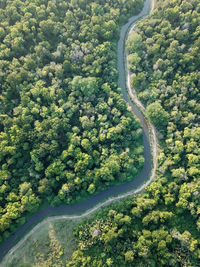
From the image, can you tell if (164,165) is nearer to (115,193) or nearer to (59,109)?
(115,193)

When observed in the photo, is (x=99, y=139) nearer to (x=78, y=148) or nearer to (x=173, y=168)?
(x=78, y=148)

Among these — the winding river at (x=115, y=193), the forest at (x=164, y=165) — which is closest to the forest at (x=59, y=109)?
the winding river at (x=115, y=193)

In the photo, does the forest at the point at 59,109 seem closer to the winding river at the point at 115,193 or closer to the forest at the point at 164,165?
the winding river at the point at 115,193

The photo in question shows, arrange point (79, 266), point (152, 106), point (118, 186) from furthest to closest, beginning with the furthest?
1. point (152, 106)
2. point (118, 186)
3. point (79, 266)

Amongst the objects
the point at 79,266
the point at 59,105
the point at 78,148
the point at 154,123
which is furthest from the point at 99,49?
the point at 79,266

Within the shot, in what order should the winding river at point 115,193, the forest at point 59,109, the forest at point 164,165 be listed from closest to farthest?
the forest at point 164,165
the winding river at point 115,193
the forest at point 59,109

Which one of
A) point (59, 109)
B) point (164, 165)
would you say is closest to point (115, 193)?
point (164, 165)

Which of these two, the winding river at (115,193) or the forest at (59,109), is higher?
the forest at (59,109)
